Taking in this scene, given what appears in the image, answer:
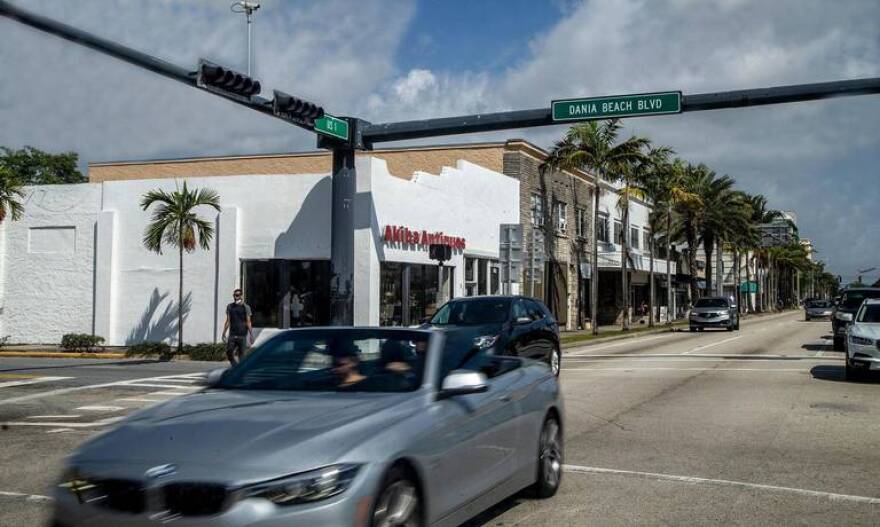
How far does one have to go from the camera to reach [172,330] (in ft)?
87.9

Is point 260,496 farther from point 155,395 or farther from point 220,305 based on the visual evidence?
point 220,305

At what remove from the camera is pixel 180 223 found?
81.3 feet

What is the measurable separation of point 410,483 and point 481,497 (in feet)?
3.65

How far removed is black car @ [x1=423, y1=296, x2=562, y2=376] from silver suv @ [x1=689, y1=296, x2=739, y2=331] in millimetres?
26939

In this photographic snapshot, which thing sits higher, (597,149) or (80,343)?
(597,149)

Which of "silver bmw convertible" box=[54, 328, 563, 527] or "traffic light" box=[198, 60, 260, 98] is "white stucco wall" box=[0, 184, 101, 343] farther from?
"silver bmw convertible" box=[54, 328, 563, 527]

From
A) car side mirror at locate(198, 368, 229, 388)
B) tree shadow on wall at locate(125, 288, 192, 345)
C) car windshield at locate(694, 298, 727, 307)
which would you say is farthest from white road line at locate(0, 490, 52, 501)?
car windshield at locate(694, 298, 727, 307)

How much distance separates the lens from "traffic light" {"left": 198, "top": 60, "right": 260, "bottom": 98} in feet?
49.8

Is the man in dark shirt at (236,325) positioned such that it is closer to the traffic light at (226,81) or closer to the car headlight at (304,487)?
the traffic light at (226,81)

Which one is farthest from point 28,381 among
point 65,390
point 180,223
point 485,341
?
point 485,341

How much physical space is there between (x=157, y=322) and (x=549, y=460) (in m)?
21.8

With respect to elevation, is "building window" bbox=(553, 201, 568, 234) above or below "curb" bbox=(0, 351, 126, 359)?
above

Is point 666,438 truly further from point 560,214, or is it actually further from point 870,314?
point 560,214

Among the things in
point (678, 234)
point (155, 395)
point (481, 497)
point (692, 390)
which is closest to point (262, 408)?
point (481, 497)
